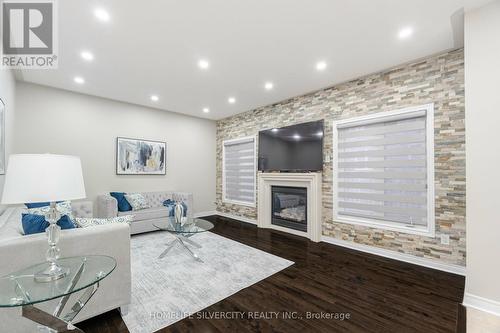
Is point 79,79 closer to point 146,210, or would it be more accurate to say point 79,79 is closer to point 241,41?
point 146,210

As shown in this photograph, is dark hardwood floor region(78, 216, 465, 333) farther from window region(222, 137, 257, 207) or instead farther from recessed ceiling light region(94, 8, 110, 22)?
recessed ceiling light region(94, 8, 110, 22)

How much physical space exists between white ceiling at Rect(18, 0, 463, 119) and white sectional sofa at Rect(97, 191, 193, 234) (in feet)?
7.18

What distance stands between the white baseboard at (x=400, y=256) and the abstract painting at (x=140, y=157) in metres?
4.11

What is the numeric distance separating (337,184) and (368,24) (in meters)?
2.44

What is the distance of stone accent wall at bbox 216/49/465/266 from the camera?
9.22ft

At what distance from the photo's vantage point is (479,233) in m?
2.15

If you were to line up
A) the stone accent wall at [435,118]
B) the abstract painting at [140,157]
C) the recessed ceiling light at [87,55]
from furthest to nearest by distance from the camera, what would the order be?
the abstract painting at [140,157], the recessed ceiling light at [87,55], the stone accent wall at [435,118]

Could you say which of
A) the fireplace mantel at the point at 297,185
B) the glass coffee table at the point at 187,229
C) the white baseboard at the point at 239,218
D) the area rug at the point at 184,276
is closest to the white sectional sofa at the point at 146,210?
the area rug at the point at 184,276

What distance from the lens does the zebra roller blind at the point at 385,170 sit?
10.2 feet

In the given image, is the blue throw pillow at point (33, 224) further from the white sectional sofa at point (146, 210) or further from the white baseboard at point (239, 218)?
the white baseboard at point (239, 218)

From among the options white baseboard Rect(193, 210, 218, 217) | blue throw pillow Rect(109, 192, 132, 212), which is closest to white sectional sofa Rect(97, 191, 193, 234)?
blue throw pillow Rect(109, 192, 132, 212)

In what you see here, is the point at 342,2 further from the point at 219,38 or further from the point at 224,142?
the point at 224,142

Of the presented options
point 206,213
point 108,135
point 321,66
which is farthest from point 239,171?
point 321,66

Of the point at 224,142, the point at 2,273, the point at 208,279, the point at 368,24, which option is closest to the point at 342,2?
the point at 368,24
